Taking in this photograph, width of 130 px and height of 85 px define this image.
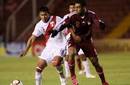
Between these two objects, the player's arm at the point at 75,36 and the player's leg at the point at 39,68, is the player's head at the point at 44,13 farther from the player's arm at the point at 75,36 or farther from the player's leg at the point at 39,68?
the player's leg at the point at 39,68

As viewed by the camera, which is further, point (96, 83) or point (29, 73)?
point (29, 73)

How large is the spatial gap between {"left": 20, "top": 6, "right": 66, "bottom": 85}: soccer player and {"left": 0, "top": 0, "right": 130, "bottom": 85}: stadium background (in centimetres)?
1589

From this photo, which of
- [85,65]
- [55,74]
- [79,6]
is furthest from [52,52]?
[55,74]

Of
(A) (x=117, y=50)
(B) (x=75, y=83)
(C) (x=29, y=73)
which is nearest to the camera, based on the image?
(B) (x=75, y=83)

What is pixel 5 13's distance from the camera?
3834 centimetres

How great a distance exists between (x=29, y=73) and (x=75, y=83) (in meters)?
6.66

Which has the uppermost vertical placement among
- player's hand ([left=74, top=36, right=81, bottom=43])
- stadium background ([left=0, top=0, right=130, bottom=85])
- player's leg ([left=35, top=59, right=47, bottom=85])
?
player's hand ([left=74, top=36, right=81, bottom=43])

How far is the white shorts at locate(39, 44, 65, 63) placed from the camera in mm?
14961

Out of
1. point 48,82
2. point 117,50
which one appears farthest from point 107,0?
point 48,82

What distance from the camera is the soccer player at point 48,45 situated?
48.6 feet

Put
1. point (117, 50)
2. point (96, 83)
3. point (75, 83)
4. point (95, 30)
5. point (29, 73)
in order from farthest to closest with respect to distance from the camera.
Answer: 1. point (95, 30)
2. point (117, 50)
3. point (29, 73)
4. point (96, 83)
5. point (75, 83)

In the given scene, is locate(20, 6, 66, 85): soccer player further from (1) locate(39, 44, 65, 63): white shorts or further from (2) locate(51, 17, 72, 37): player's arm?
(2) locate(51, 17, 72, 37): player's arm

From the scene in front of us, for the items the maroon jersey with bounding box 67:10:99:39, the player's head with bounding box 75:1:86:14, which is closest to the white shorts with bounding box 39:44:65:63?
the maroon jersey with bounding box 67:10:99:39

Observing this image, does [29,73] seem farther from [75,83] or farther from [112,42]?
[112,42]
